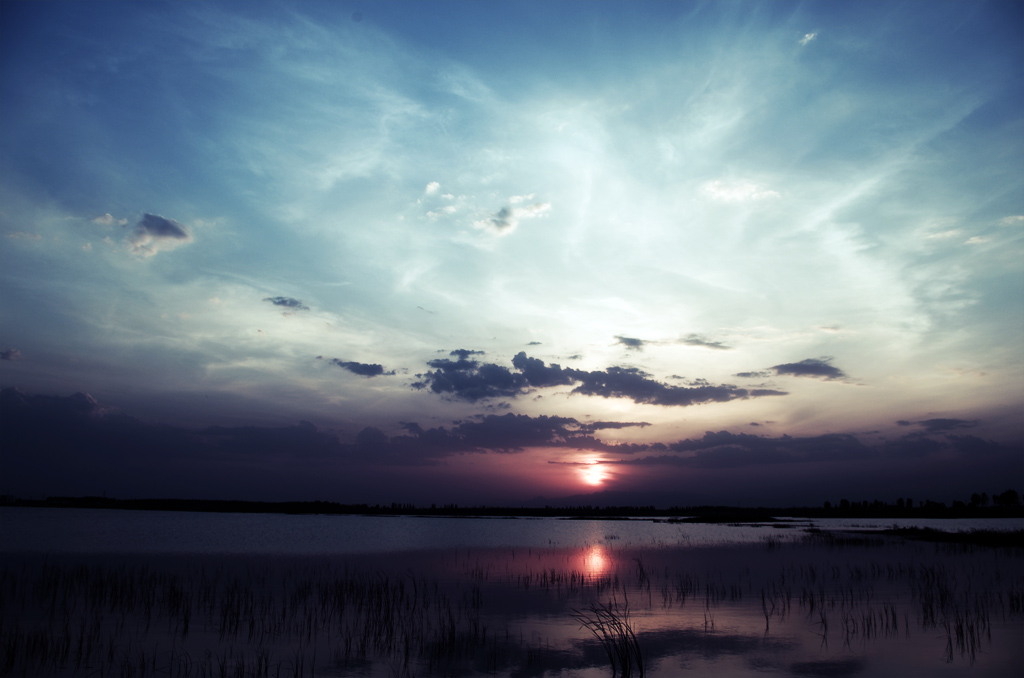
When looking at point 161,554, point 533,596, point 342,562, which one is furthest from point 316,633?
point 161,554

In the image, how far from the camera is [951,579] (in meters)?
27.7

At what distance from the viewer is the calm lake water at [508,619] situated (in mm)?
14633

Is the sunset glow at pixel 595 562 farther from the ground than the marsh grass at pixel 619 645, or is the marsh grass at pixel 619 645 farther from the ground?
the marsh grass at pixel 619 645

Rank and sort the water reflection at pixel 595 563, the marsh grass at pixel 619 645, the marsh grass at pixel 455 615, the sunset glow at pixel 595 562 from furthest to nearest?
the sunset glow at pixel 595 562 < the water reflection at pixel 595 563 < the marsh grass at pixel 455 615 < the marsh grass at pixel 619 645

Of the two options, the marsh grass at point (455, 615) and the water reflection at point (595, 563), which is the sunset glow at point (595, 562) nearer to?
the water reflection at point (595, 563)

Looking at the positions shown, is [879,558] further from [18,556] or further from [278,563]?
[18,556]

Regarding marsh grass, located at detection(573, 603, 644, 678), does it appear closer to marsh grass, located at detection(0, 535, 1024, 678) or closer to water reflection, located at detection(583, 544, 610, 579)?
marsh grass, located at detection(0, 535, 1024, 678)

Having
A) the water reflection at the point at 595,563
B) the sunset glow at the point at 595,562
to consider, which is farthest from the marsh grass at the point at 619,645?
the sunset glow at the point at 595,562

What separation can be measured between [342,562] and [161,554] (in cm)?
1382

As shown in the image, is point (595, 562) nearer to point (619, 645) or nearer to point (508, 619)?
point (508, 619)

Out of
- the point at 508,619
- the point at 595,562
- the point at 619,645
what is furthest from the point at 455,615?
the point at 595,562

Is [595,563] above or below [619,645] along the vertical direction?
below

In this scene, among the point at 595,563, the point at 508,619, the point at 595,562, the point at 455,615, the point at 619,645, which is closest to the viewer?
the point at 619,645

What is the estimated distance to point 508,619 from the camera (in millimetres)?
19875
